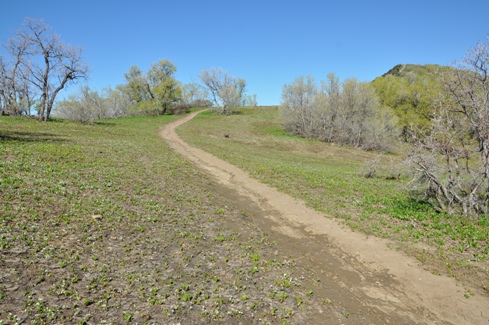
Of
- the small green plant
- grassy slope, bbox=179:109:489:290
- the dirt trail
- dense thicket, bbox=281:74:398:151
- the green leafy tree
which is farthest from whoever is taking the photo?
the green leafy tree

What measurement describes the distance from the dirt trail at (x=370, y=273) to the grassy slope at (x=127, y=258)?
4.02 feet

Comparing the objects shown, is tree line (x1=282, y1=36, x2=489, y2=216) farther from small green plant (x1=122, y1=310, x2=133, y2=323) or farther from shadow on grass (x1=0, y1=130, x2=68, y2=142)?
shadow on grass (x1=0, y1=130, x2=68, y2=142)

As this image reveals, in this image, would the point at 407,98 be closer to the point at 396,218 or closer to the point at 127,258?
the point at 396,218

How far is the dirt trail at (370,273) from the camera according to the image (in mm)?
8203

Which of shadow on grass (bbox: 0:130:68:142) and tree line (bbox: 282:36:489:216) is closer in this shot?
tree line (bbox: 282:36:489:216)

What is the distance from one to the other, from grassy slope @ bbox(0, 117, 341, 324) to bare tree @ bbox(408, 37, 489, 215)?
9.97m

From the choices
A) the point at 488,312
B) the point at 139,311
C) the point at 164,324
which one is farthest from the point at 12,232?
the point at 488,312

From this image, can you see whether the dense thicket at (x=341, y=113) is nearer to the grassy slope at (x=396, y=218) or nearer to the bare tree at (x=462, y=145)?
the grassy slope at (x=396, y=218)

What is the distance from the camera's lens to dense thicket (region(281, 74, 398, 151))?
51.6 metres

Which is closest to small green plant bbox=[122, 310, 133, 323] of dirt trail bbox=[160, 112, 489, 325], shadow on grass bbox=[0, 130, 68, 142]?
dirt trail bbox=[160, 112, 489, 325]

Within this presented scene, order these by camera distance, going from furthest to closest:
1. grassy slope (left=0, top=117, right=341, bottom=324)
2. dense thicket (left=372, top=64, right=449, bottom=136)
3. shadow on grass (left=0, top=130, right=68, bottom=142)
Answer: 1. dense thicket (left=372, top=64, right=449, bottom=136)
2. shadow on grass (left=0, top=130, right=68, bottom=142)
3. grassy slope (left=0, top=117, right=341, bottom=324)

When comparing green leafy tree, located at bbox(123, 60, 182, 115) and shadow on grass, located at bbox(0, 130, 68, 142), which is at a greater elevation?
green leafy tree, located at bbox(123, 60, 182, 115)

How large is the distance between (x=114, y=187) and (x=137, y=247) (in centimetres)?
658

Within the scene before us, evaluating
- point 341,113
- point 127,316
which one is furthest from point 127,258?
point 341,113
